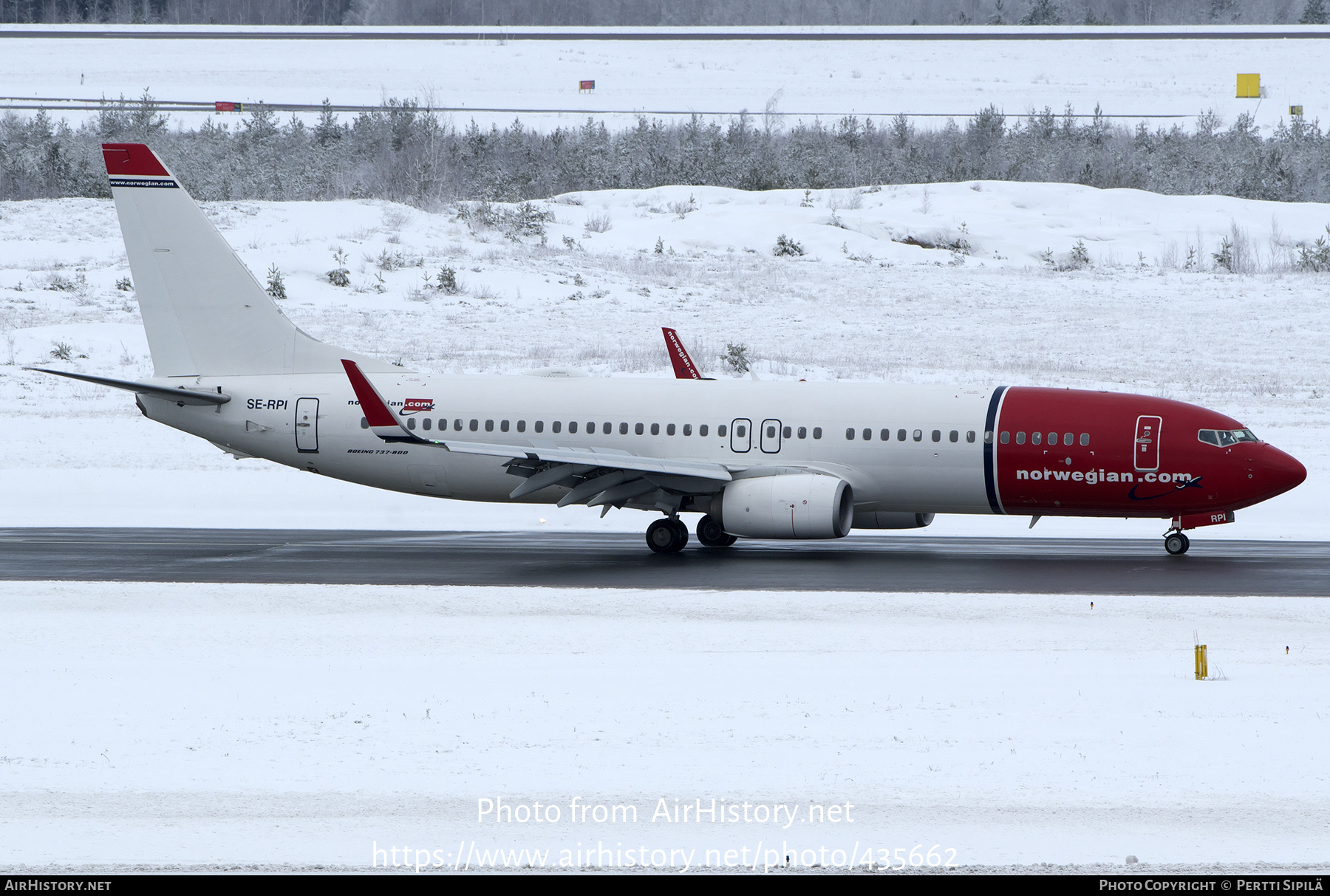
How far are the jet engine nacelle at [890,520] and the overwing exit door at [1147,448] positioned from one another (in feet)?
13.8

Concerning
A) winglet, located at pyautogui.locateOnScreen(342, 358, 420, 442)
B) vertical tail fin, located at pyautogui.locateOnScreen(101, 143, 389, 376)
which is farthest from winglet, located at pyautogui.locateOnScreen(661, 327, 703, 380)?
winglet, located at pyautogui.locateOnScreen(342, 358, 420, 442)

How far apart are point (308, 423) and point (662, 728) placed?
57.8ft

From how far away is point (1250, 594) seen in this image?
74.0 ft

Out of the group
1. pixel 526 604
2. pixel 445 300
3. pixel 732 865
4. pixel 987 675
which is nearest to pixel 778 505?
pixel 526 604

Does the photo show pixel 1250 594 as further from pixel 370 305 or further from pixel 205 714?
pixel 370 305

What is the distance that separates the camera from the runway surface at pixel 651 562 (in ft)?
79.2

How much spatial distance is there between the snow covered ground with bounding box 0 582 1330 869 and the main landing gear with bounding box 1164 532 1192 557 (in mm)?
5823

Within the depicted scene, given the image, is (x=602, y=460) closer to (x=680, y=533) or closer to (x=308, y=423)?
(x=680, y=533)

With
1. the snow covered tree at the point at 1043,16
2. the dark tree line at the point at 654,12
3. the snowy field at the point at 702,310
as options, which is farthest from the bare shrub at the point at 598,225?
the snow covered tree at the point at 1043,16

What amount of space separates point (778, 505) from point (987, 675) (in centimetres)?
1014

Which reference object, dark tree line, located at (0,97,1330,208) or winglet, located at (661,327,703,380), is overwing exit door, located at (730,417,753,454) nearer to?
winglet, located at (661,327,703,380)

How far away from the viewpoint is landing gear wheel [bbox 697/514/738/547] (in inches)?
1148

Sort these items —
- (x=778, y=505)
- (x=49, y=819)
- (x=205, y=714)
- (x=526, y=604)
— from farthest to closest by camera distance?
(x=778, y=505)
(x=526, y=604)
(x=205, y=714)
(x=49, y=819)

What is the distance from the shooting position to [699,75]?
102 metres
